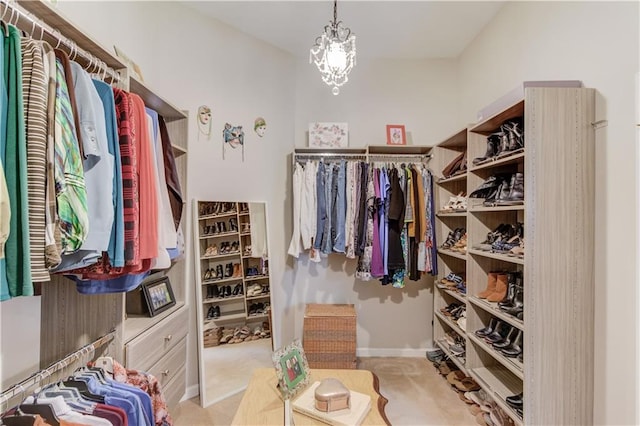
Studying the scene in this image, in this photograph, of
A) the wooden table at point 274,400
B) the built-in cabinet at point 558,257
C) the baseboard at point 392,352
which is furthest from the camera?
the baseboard at point 392,352

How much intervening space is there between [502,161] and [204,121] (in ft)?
6.97

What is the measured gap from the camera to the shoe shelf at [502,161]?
1646 mm

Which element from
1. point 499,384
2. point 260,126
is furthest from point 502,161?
point 260,126

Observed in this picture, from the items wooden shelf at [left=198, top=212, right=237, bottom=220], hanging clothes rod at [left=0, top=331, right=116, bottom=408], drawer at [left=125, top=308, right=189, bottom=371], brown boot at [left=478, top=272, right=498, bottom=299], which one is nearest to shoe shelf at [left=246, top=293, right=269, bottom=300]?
drawer at [left=125, top=308, right=189, bottom=371]

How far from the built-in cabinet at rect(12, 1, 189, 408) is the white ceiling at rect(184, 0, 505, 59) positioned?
3.87ft

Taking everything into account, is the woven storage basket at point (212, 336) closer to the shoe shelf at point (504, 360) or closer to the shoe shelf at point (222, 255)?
the shoe shelf at point (222, 255)

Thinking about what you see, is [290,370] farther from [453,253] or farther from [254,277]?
[453,253]

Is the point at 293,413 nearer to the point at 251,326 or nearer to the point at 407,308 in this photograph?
the point at 251,326

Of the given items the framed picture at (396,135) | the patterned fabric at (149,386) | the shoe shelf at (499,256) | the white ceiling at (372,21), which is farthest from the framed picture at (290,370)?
the white ceiling at (372,21)

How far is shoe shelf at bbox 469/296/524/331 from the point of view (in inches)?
62.2

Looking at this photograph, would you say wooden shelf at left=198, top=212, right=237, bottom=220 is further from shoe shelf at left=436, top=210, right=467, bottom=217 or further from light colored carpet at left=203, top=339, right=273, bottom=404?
shoe shelf at left=436, top=210, right=467, bottom=217

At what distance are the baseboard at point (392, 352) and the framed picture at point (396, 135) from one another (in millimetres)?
2059

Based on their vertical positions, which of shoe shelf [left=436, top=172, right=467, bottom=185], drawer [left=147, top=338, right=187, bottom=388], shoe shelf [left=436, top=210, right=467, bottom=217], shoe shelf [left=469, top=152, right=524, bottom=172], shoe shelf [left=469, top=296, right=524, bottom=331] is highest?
shoe shelf [left=469, top=152, right=524, bottom=172]

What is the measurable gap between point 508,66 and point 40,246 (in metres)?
2.82
